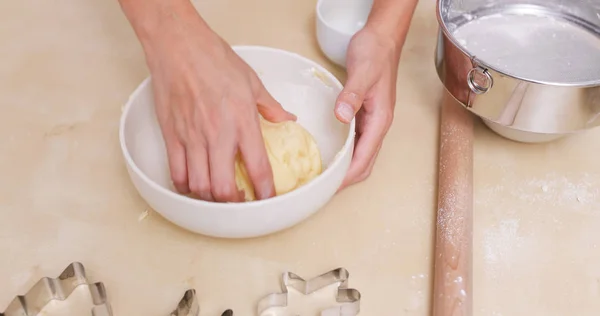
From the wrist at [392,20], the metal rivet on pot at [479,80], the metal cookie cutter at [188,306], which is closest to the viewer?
the metal cookie cutter at [188,306]

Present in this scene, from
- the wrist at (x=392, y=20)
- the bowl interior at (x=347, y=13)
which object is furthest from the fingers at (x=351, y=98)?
the bowl interior at (x=347, y=13)

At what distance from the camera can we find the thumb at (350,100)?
0.85 metres

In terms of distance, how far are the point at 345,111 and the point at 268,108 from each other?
0.11 meters

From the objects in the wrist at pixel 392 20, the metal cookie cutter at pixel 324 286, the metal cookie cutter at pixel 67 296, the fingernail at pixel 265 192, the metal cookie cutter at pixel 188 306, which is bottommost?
the metal cookie cutter at pixel 324 286

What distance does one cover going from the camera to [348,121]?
33.5 inches

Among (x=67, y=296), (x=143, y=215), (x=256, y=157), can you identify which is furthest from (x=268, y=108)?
(x=67, y=296)

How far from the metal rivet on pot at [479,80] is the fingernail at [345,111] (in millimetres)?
182

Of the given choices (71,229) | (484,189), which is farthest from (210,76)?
(484,189)

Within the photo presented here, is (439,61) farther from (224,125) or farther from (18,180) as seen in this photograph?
(18,180)

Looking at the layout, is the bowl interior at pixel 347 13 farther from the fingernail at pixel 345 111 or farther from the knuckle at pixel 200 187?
the knuckle at pixel 200 187

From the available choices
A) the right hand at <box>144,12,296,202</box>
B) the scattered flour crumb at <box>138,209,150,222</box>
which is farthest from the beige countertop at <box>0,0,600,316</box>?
the right hand at <box>144,12,296,202</box>

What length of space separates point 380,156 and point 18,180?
56cm

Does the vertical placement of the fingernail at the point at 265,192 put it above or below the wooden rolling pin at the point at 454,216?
above

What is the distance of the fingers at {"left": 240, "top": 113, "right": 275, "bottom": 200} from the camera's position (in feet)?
2.57
